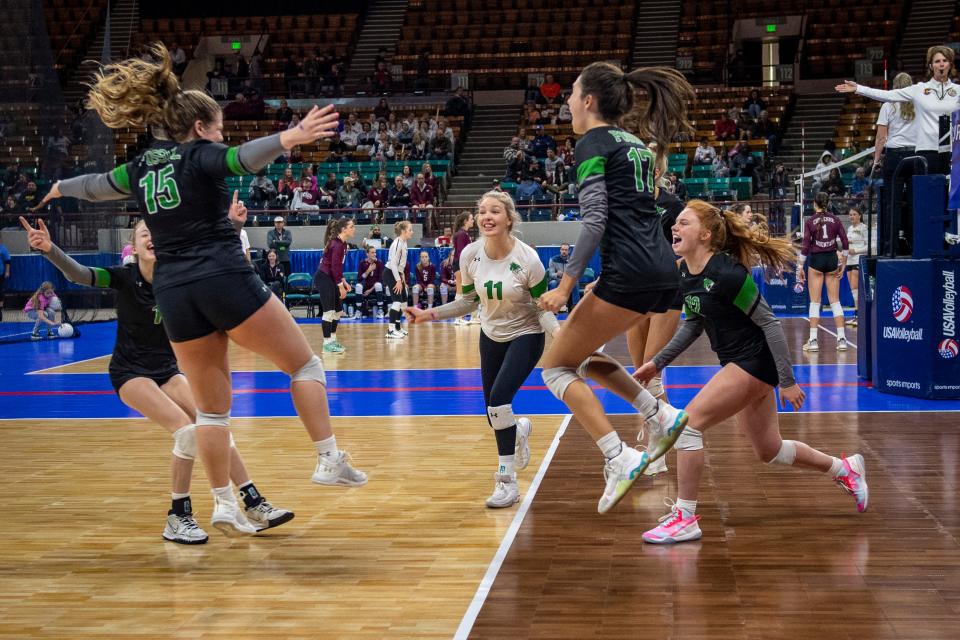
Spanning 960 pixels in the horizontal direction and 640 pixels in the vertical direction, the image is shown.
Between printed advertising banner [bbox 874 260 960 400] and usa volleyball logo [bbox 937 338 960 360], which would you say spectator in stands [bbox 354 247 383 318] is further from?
usa volleyball logo [bbox 937 338 960 360]

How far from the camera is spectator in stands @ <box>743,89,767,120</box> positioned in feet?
80.0

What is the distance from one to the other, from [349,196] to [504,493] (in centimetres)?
1728

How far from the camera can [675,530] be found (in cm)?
466

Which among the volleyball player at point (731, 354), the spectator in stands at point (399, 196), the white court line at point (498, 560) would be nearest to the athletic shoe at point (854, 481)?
the volleyball player at point (731, 354)

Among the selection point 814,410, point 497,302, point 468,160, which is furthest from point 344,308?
point 497,302

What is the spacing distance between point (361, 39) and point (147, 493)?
2689 cm

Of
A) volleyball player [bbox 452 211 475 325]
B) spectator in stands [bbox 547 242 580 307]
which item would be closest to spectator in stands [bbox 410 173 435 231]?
spectator in stands [bbox 547 242 580 307]

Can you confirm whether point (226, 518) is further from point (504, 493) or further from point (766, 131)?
point (766, 131)

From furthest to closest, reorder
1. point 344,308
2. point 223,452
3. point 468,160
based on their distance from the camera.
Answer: point 468,160 < point 344,308 < point 223,452

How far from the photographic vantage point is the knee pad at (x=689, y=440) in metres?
4.71

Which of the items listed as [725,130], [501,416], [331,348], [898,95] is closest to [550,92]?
[725,130]

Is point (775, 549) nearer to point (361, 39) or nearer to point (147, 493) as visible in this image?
point (147, 493)

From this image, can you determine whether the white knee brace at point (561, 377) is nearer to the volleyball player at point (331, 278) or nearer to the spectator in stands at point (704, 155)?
the volleyball player at point (331, 278)

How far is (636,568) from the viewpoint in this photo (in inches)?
170
